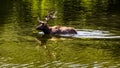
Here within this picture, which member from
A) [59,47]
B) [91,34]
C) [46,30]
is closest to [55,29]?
[46,30]

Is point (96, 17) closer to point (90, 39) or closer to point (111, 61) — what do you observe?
point (90, 39)

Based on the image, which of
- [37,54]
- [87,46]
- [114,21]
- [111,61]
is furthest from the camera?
[114,21]

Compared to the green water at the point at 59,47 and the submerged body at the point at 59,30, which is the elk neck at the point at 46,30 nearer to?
the submerged body at the point at 59,30

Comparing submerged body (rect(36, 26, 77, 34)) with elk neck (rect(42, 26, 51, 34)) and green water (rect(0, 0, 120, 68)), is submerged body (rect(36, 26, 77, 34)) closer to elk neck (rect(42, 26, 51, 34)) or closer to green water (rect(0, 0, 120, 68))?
elk neck (rect(42, 26, 51, 34))

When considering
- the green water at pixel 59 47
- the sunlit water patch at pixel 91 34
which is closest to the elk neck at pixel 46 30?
the green water at pixel 59 47

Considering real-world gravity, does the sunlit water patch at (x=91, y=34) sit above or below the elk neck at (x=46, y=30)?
below

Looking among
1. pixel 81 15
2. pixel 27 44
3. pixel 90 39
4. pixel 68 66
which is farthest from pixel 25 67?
pixel 81 15

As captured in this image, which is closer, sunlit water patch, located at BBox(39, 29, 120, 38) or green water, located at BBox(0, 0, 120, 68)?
green water, located at BBox(0, 0, 120, 68)

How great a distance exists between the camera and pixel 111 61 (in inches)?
727

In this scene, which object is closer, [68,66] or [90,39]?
[68,66]

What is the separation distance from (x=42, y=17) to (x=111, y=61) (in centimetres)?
1832

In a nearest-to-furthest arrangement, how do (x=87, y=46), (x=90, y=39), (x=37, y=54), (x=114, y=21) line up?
(x=37, y=54)
(x=87, y=46)
(x=90, y=39)
(x=114, y=21)

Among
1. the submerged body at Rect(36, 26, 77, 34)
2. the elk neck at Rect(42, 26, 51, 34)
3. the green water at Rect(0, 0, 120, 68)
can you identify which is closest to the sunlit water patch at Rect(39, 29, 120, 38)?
the green water at Rect(0, 0, 120, 68)

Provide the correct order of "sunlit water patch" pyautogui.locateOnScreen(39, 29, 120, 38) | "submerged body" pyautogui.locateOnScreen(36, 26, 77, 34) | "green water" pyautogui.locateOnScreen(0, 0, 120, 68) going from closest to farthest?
"green water" pyautogui.locateOnScreen(0, 0, 120, 68), "sunlit water patch" pyautogui.locateOnScreen(39, 29, 120, 38), "submerged body" pyautogui.locateOnScreen(36, 26, 77, 34)
